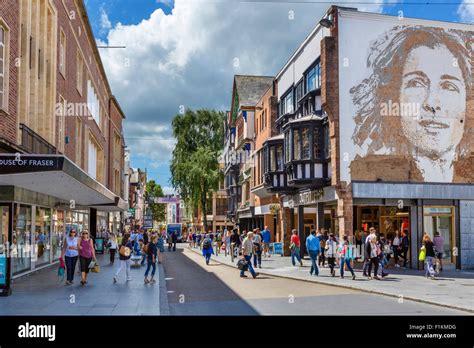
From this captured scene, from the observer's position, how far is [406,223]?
24734mm

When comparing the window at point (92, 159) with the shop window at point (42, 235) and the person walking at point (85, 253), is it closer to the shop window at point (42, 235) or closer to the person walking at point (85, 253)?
the shop window at point (42, 235)

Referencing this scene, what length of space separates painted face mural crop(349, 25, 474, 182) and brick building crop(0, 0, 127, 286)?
37.6ft

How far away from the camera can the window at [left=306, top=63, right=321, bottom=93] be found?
2592 centimetres

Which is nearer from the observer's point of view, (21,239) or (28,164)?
(28,164)

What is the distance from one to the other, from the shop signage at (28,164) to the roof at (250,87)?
1472 inches

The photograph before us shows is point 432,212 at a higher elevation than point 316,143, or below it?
below

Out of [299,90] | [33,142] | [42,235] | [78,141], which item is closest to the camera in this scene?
[33,142]

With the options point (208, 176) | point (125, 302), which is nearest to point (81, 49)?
point (125, 302)

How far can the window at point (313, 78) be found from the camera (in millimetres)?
25922

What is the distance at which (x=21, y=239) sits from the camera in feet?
59.2

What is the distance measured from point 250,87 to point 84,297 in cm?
4087

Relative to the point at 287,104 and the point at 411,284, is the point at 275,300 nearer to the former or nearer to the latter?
the point at 411,284
